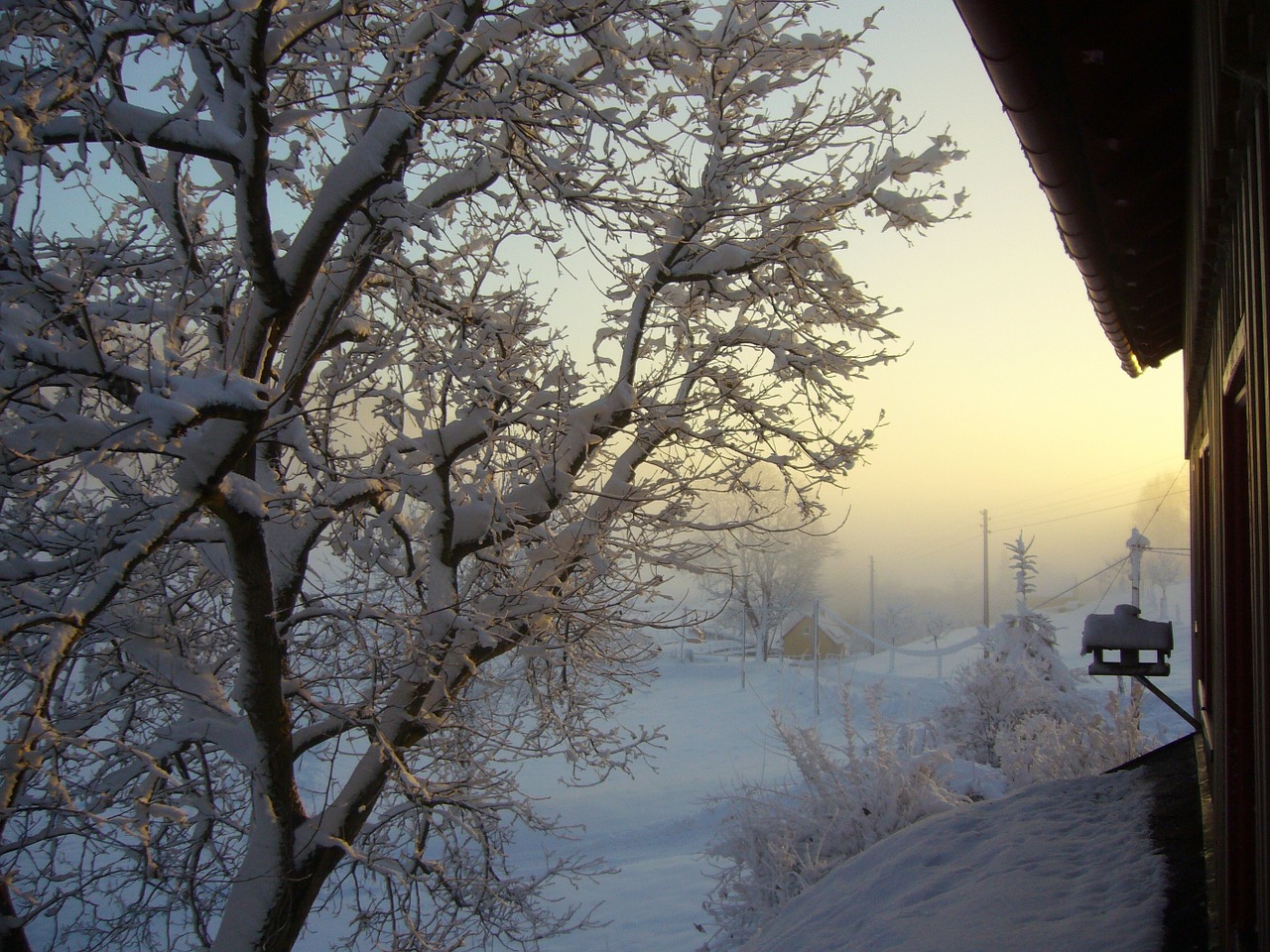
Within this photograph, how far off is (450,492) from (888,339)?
150 inches

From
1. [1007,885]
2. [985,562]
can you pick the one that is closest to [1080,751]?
[1007,885]

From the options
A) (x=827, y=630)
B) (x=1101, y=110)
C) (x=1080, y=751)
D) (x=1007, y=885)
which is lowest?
(x=827, y=630)

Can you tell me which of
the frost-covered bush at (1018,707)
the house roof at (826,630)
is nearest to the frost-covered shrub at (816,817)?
the frost-covered bush at (1018,707)

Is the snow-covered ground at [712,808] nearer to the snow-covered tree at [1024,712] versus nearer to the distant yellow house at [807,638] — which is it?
the snow-covered tree at [1024,712]

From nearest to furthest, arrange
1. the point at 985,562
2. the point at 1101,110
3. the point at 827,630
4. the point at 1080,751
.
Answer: the point at 1101,110, the point at 1080,751, the point at 985,562, the point at 827,630

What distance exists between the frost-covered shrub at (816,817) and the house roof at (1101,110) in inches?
167

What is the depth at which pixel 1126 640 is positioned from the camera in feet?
17.0

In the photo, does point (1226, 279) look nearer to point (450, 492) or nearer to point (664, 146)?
point (664, 146)

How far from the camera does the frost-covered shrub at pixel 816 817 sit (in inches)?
257

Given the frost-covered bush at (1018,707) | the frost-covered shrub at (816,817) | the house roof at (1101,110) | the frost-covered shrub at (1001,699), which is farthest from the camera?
the frost-covered shrub at (1001,699)

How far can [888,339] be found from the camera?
6.95m

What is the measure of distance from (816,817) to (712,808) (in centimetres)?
499

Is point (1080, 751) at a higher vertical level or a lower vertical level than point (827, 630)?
higher

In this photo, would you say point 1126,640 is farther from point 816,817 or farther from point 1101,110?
point 1101,110
